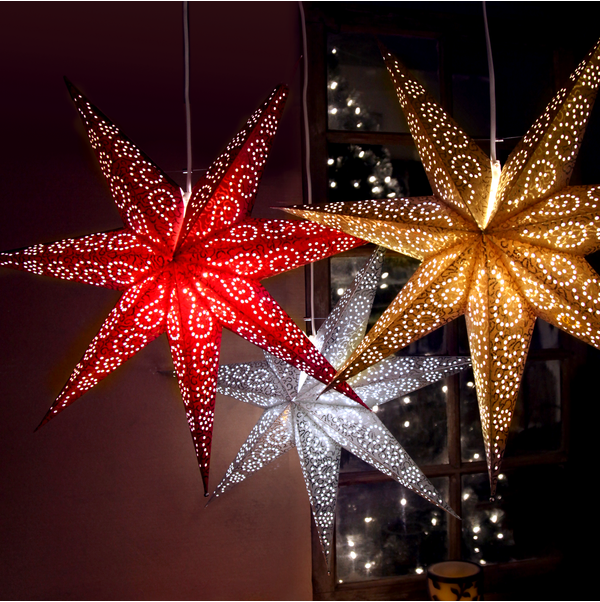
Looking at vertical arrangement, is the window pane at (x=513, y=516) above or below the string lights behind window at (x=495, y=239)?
below

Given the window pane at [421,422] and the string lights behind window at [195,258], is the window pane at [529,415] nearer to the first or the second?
the window pane at [421,422]

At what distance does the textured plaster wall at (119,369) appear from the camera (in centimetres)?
164

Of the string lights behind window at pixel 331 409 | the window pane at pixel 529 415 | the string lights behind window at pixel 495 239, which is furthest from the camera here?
the window pane at pixel 529 415

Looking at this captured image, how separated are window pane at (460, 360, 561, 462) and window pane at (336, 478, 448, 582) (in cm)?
20

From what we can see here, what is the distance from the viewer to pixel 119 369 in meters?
1.73

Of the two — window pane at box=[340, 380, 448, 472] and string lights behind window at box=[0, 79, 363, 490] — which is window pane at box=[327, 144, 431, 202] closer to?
window pane at box=[340, 380, 448, 472]

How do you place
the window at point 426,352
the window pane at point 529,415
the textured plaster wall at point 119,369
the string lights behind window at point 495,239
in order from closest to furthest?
the string lights behind window at point 495,239 < the textured plaster wall at point 119,369 < the window at point 426,352 < the window pane at point 529,415

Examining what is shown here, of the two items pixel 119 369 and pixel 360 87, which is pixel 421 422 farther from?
pixel 360 87

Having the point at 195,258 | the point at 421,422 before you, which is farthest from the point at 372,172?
the point at 195,258

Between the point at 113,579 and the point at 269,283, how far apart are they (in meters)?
1.09

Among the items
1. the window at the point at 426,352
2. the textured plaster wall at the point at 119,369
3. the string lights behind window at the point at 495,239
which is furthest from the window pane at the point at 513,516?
the string lights behind window at the point at 495,239

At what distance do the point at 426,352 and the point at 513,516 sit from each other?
715 millimetres

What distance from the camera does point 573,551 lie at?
2.00m

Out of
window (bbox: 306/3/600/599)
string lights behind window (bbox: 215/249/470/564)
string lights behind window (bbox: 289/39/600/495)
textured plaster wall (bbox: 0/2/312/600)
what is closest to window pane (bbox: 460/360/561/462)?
window (bbox: 306/3/600/599)
